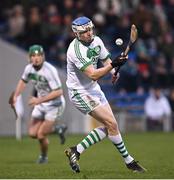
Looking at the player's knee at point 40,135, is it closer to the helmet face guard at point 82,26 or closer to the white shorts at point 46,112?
the white shorts at point 46,112

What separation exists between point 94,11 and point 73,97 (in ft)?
44.9

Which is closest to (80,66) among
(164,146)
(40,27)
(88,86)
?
(88,86)

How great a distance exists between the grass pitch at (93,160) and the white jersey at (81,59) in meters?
1.31

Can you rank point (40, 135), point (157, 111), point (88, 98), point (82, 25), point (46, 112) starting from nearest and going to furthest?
point (82, 25), point (88, 98), point (40, 135), point (46, 112), point (157, 111)

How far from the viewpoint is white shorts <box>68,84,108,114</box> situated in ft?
38.9

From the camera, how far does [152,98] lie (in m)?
25.3

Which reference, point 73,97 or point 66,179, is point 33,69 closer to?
point 73,97

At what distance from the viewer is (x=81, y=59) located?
457 inches

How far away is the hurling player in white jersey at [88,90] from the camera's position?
11.7 m

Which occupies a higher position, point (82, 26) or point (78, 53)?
point (82, 26)

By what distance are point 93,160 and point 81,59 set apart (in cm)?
382

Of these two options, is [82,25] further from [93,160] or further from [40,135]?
[93,160]

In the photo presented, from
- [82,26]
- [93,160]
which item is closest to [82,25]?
[82,26]

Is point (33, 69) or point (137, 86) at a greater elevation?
point (33, 69)
